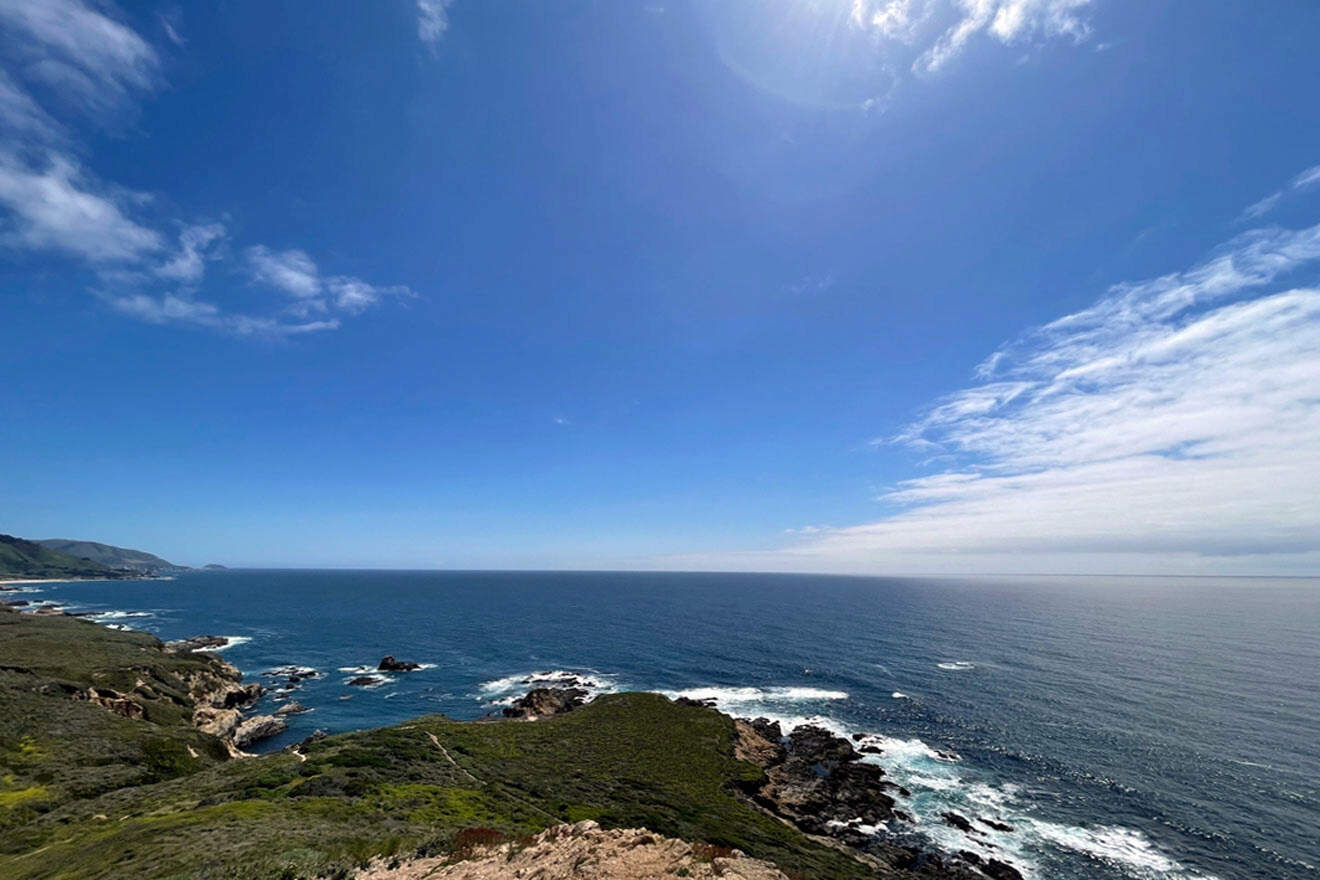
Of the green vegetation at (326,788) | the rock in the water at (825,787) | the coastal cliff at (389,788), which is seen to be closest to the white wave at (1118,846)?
the coastal cliff at (389,788)

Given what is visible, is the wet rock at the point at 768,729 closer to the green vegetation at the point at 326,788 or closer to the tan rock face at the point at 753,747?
the tan rock face at the point at 753,747

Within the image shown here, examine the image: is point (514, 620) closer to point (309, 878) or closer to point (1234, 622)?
point (309, 878)

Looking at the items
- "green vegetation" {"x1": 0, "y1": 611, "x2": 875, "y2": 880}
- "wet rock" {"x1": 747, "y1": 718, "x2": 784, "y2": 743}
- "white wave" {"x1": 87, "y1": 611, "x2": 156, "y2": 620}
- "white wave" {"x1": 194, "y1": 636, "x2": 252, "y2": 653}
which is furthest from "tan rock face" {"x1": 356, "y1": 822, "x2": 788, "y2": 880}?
"white wave" {"x1": 87, "y1": 611, "x2": 156, "y2": 620}

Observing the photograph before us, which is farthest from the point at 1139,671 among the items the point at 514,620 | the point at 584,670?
the point at 514,620

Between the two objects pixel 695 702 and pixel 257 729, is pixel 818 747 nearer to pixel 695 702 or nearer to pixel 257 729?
pixel 695 702

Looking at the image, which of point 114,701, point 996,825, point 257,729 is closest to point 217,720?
point 257,729

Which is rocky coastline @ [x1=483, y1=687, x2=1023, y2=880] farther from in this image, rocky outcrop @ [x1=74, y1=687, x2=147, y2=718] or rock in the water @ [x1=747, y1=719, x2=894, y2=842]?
rocky outcrop @ [x1=74, y1=687, x2=147, y2=718]
